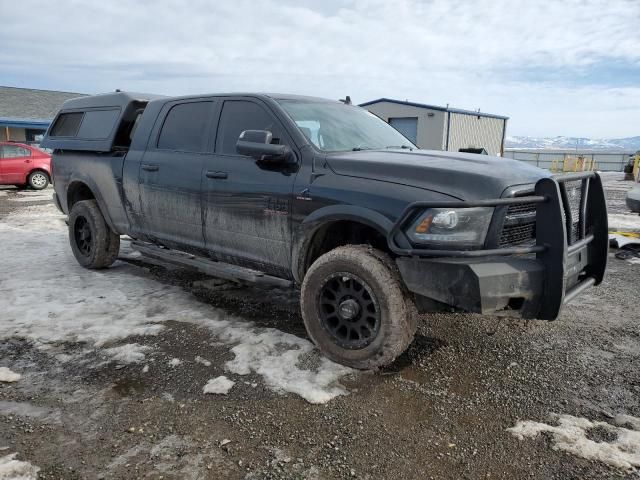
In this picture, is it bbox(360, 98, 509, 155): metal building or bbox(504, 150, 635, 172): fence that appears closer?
bbox(360, 98, 509, 155): metal building

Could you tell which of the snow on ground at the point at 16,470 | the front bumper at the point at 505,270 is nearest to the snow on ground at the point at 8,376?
the snow on ground at the point at 16,470

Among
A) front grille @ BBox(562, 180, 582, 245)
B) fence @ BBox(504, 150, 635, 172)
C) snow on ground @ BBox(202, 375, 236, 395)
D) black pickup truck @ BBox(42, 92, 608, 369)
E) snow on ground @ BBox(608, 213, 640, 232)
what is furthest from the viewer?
fence @ BBox(504, 150, 635, 172)

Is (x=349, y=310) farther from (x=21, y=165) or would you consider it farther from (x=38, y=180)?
(x=38, y=180)

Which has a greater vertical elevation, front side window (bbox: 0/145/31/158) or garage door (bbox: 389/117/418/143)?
garage door (bbox: 389/117/418/143)

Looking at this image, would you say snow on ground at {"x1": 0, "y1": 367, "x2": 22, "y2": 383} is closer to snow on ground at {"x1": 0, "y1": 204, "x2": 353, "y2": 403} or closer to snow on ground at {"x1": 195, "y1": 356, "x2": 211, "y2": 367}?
snow on ground at {"x1": 0, "y1": 204, "x2": 353, "y2": 403}

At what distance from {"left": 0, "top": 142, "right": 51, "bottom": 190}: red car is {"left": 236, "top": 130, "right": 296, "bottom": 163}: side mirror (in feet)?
44.6

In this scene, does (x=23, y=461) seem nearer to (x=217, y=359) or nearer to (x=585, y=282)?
(x=217, y=359)

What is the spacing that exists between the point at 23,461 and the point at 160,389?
845 millimetres

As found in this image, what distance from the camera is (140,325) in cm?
415

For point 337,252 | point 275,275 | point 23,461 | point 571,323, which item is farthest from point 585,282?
point 23,461

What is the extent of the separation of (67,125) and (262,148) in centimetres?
383

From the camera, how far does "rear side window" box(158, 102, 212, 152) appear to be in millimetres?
4461

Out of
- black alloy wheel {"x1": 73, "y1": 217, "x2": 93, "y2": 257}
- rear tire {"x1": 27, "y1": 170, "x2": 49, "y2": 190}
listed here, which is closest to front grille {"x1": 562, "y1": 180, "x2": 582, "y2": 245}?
black alloy wheel {"x1": 73, "y1": 217, "x2": 93, "y2": 257}

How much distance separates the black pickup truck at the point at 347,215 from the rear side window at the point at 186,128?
0.02m
